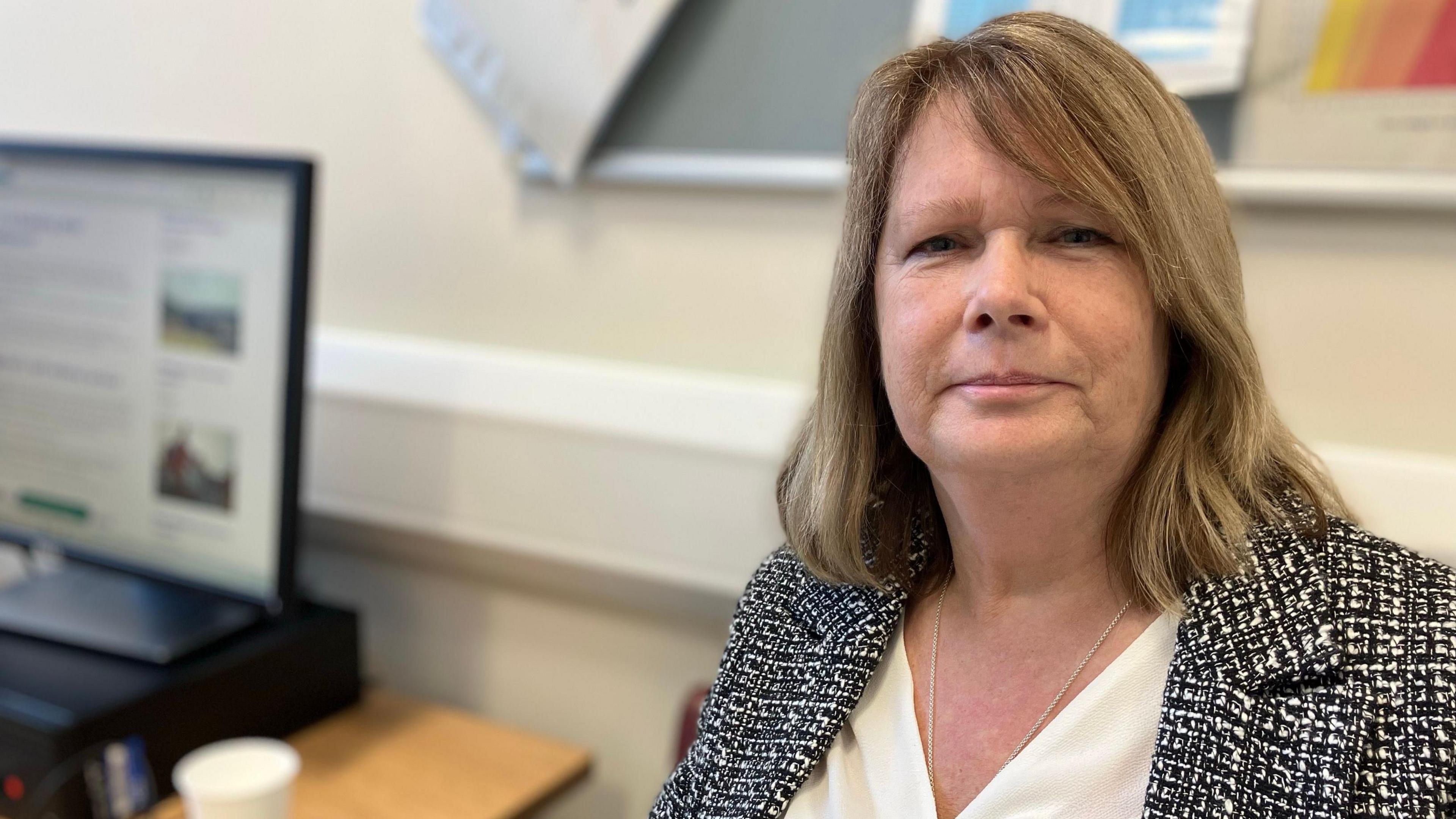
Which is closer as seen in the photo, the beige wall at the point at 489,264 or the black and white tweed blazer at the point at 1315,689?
the black and white tweed blazer at the point at 1315,689

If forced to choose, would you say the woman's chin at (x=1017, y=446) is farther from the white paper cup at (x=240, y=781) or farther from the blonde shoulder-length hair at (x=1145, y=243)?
the white paper cup at (x=240, y=781)

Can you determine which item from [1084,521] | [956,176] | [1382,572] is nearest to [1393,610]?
[1382,572]

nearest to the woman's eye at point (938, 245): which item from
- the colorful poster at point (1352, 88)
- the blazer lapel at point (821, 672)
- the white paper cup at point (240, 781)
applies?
the blazer lapel at point (821, 672)

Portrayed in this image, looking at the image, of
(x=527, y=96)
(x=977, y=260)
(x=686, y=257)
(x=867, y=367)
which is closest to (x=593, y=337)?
(x=686, y=257)

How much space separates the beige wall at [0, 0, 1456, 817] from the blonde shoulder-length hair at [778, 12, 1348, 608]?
1.41 feet

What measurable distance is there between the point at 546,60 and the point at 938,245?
0.85 metres

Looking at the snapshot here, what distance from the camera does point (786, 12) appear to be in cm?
142

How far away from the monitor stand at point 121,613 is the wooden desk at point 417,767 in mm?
173

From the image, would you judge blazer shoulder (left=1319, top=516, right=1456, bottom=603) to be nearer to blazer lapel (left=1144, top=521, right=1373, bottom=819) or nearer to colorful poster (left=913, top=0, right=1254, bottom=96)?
blazer lapel (left=1144, top=521, right=1373, bottom=819)

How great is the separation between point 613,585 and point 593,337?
0.36 m

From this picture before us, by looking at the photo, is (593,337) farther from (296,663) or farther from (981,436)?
(981,436)

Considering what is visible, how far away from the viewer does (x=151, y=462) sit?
1.46 m

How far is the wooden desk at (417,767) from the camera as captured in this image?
135 centimetres

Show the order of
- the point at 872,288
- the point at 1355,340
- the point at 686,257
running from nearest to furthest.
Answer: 1. the point at 872,288
2. the point at 1355,340
3. the point at 686,257
